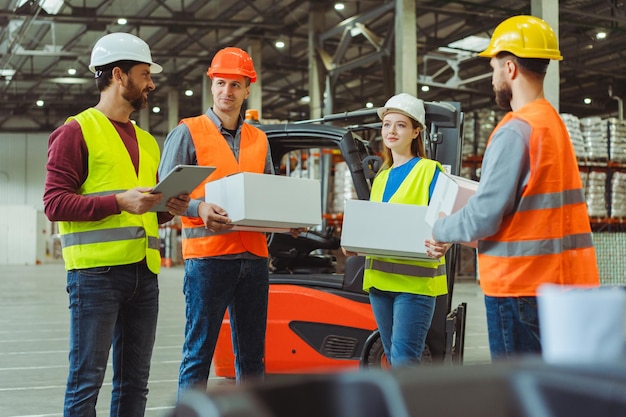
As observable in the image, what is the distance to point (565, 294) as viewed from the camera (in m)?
0.89

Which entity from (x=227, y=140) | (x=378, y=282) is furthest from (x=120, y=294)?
(x=378, y=282)

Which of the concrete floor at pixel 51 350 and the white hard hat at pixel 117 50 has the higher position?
the white hard hat at pixel 117 50

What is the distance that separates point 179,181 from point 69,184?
41 cm

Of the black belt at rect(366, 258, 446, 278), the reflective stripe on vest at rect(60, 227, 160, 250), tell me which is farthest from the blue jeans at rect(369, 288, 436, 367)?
the reflective stripe on vest at rect(60, 227, 160, 250)

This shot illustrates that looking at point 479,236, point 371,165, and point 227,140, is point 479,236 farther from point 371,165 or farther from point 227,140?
point 371,165

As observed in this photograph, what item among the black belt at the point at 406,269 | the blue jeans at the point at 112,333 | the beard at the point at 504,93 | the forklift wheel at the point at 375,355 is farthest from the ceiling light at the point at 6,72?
the beard at the point at 504,93

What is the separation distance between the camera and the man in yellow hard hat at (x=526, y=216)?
2357 mm

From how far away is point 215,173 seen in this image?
3494mm

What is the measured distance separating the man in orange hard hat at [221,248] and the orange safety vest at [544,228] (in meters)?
1.33

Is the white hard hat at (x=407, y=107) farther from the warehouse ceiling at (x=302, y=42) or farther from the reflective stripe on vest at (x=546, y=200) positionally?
the warehouse ceiling at (x=302, y=42)

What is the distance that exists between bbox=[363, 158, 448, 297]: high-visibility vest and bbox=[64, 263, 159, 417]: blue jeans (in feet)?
3.62

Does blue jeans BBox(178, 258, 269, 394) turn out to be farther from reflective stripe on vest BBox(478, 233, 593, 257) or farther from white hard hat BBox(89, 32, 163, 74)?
reflective stripe on vest BBox(478, 233, 593, 257)

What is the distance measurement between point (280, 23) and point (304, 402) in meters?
19.2

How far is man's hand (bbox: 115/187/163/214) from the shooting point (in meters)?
2.87
